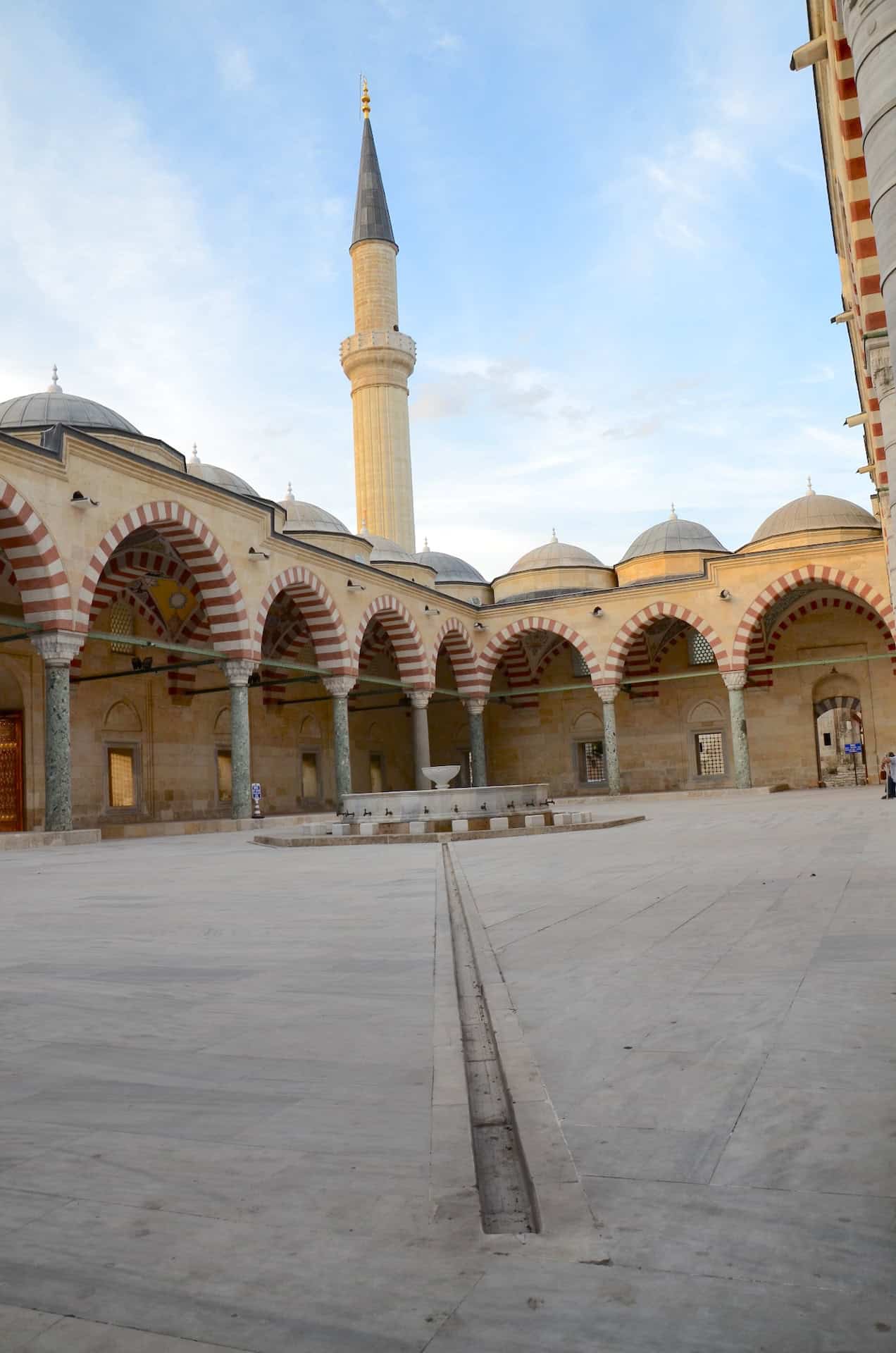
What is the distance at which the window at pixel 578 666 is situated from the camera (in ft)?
98.9

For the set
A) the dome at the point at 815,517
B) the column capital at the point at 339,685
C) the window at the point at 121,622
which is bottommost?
the column capital at the point at 339,685

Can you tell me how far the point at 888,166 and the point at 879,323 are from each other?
7598 millimetres

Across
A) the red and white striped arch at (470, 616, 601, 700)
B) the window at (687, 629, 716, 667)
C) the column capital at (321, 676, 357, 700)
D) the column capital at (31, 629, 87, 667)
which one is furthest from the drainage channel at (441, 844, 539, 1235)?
the window at (687, 629, 716, 667)

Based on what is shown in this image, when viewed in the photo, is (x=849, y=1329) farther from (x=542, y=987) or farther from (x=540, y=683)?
(x=540, y=683)

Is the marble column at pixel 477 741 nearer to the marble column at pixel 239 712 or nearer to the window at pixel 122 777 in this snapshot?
the window at pixel 122 777

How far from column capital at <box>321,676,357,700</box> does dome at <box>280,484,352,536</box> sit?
5.96 m

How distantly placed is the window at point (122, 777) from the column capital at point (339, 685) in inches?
169

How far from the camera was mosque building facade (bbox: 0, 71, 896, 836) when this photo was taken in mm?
15367

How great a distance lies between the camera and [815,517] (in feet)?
85.6

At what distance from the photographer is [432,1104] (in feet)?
6.81

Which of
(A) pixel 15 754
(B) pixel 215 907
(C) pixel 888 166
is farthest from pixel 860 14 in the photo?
(A) pixel 15 754

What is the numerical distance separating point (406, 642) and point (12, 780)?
30.6ft

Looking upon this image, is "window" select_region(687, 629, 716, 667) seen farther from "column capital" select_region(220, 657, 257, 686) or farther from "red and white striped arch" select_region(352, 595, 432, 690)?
"column capital" select_region(220, 657, 257, 686)

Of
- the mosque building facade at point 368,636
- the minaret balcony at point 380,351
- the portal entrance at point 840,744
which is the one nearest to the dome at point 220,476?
the mosque building facade at point 368,636
